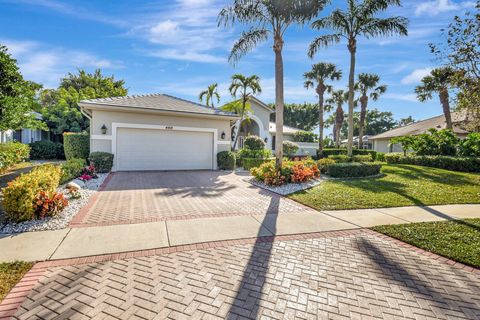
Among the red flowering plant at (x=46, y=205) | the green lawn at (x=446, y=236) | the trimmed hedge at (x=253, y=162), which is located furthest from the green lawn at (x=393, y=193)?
the red flowering plant at (x=46, y=205)

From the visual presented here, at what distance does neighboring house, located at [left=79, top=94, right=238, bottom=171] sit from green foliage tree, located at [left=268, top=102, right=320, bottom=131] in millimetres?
35616

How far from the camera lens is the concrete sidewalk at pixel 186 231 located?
4.03 metres

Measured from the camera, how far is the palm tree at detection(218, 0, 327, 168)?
34.5 feet

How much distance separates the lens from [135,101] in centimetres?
1416

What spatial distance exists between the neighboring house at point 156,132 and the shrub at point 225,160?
348 mm

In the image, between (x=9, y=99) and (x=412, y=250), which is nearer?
(x=412, y=250)

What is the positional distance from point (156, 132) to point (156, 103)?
1889mm

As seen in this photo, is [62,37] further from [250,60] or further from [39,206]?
[39,206]

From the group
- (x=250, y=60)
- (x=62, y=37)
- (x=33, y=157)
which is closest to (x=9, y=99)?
(x=62, y=37)

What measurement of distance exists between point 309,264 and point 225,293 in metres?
1.45

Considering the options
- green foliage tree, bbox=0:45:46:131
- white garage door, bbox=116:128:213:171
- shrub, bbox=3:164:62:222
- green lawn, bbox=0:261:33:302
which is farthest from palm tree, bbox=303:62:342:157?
green lawn, bbox=0:261:33:302

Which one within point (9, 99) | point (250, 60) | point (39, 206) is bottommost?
point (39, 206)

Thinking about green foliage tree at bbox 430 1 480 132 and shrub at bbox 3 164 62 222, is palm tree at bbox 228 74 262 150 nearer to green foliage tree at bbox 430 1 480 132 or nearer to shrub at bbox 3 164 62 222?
green foliage tree at bbox 430 1 480 132

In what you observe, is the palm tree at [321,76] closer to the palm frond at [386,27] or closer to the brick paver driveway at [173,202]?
the palm frond at [386,27]
